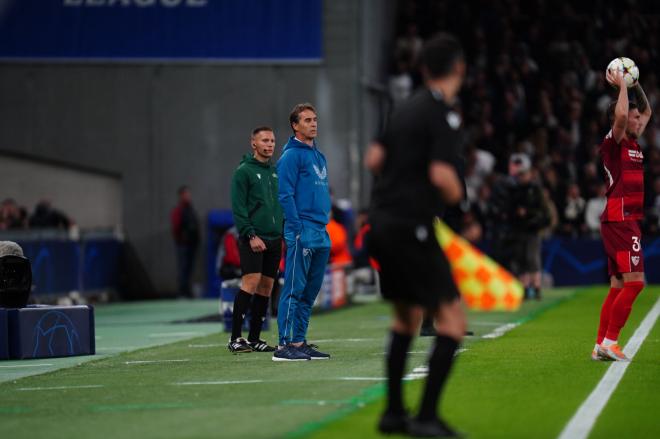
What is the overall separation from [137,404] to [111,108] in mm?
19974

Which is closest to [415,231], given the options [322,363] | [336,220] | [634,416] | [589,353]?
[634,416]

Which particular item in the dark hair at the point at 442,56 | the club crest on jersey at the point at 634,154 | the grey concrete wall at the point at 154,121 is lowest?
the club crest on jersey at the point at 634,154

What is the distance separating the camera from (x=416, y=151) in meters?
8.03

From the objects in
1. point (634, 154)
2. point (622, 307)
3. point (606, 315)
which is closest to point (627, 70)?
point (634, 154)

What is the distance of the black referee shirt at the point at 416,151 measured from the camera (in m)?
7.99

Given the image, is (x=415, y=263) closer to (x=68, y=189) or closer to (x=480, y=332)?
(x=480, y=332)

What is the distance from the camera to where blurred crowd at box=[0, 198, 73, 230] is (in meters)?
25.1

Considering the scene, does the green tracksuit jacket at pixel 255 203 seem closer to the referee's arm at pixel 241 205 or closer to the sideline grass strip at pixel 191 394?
the referee's arm at pixel 241 205

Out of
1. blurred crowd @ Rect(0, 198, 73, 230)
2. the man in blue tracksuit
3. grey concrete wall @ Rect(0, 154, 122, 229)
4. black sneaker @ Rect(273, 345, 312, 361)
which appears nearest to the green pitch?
black sneaker @ Rect(273, 345, 312, 361)

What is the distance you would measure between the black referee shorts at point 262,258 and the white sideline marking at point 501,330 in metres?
2.83

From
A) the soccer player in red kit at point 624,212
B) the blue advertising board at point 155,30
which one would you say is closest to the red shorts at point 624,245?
the soccer player in red kit at point 624,212

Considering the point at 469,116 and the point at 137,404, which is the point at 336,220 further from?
the point at 137,404

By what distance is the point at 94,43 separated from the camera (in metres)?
29.2

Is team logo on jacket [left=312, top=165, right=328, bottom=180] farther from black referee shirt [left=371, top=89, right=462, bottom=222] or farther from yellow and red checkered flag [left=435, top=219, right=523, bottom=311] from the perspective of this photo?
black referee shirt [left=371, top=89, right=462, bottom=222]
